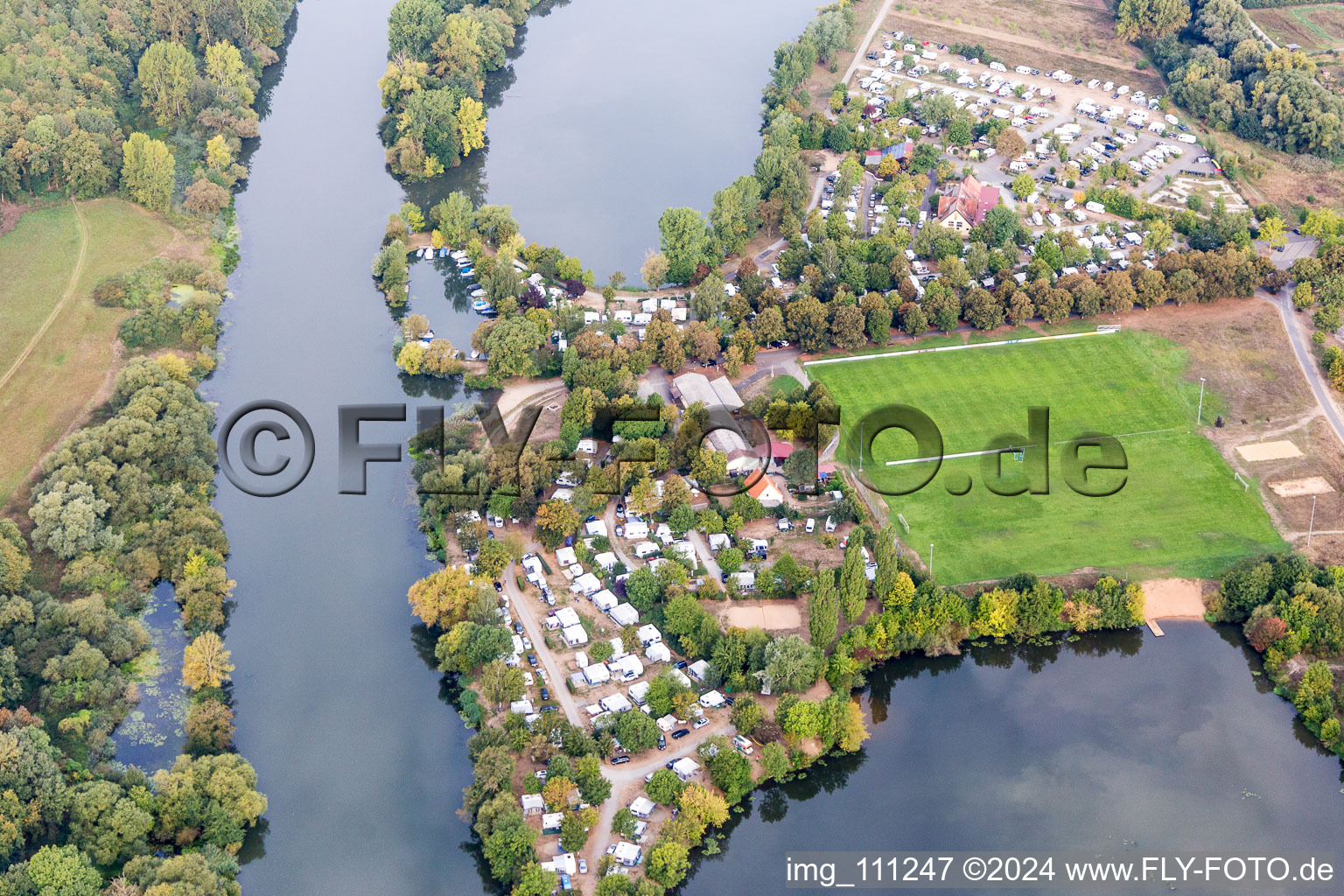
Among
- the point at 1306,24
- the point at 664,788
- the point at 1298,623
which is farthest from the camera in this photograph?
the point at 1306,24

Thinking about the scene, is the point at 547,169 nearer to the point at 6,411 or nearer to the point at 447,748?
the point at 6,411

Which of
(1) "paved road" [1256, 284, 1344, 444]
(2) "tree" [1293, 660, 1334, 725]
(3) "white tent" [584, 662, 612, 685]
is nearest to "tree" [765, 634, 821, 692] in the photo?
(3) "white tent" [584, 662, 612, 685]

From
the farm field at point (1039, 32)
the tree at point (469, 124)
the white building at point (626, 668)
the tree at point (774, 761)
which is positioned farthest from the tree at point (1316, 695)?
the tree at point (469, 124)

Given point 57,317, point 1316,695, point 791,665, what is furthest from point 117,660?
point 1316,695

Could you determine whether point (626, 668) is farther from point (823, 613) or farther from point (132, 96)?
point (132, 96)

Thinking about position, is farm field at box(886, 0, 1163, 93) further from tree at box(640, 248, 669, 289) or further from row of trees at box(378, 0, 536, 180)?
tree at box(640, 248, 669, 289)

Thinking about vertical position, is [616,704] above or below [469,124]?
below

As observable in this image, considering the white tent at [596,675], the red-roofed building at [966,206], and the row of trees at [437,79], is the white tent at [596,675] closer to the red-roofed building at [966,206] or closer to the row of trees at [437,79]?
the red-roofed building at [966,206]
